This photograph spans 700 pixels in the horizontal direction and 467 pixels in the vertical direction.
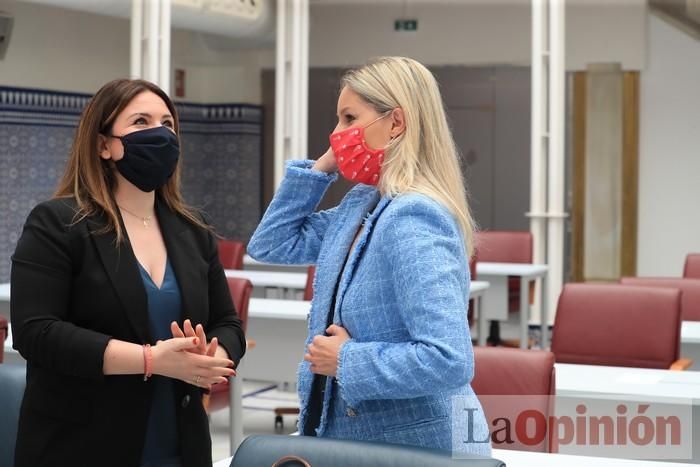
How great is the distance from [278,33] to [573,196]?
348 centimetres

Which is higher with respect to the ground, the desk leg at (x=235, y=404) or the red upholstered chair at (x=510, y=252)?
the red upholstered chair at (x=510, y=252)

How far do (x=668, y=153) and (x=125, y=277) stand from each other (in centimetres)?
1003

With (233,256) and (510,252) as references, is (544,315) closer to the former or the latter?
(510,252)

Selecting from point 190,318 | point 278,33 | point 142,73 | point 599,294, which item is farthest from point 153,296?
point 278,33

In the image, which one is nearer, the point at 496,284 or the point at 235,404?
the point at 235,404

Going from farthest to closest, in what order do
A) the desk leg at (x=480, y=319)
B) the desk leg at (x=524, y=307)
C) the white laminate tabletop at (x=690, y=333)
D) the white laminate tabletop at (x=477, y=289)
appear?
the desk leg at (x=524, y=307) → the desk leg at (x=480, y=319) → the white laminate tabletop at (x=477, y=289) → the white laminate tabletop at (x=690, y=333)

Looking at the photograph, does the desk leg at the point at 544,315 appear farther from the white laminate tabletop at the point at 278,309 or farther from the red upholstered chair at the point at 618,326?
the red upholstered chair at the point at 618,326

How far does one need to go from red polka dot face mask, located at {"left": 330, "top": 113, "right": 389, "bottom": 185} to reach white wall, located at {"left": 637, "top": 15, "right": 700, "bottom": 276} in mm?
9734

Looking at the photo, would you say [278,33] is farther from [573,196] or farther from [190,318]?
[190,318]

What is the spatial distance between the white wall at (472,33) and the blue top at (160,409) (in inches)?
383

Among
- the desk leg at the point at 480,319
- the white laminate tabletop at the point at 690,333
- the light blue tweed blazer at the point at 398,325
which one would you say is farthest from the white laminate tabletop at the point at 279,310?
the light blue tweed blazer at the point at 398,325

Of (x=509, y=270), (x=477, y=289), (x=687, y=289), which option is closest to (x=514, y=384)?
(x=687, y=289)

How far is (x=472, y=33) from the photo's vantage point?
12.1m

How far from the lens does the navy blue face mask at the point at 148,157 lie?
2637 millimetres
